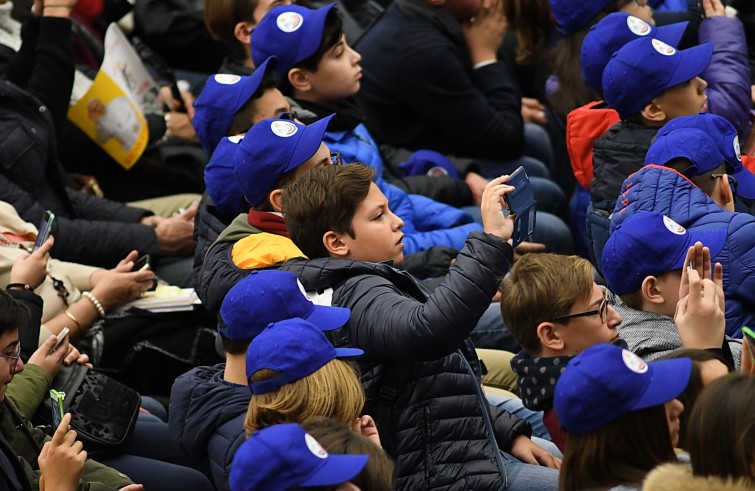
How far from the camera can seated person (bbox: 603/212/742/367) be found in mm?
3812

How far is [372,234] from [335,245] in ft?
0.38

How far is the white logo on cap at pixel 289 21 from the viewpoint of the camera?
16.6 ft

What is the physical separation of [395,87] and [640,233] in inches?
92.9

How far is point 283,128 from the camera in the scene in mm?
4027

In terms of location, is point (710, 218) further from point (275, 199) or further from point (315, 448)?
point (315, 448)

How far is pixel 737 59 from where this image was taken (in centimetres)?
529

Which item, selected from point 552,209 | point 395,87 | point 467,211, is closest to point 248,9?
point 395,87

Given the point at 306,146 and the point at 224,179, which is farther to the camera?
the point at 224,179

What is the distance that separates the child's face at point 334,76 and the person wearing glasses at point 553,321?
5.17 feet

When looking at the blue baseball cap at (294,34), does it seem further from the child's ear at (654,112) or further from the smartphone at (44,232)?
the child's ear at (654,112)

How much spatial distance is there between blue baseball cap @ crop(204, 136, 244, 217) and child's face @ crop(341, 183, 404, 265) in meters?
0.77

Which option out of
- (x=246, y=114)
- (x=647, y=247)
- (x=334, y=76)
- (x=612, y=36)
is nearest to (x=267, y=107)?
(x=246, y=114)

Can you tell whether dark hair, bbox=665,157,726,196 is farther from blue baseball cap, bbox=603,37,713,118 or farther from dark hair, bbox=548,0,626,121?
dark hair, bbox=548,0,626,121

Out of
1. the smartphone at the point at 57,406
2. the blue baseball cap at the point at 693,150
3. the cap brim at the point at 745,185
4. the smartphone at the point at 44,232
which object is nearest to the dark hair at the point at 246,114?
the smartphone at the point at 44,232
